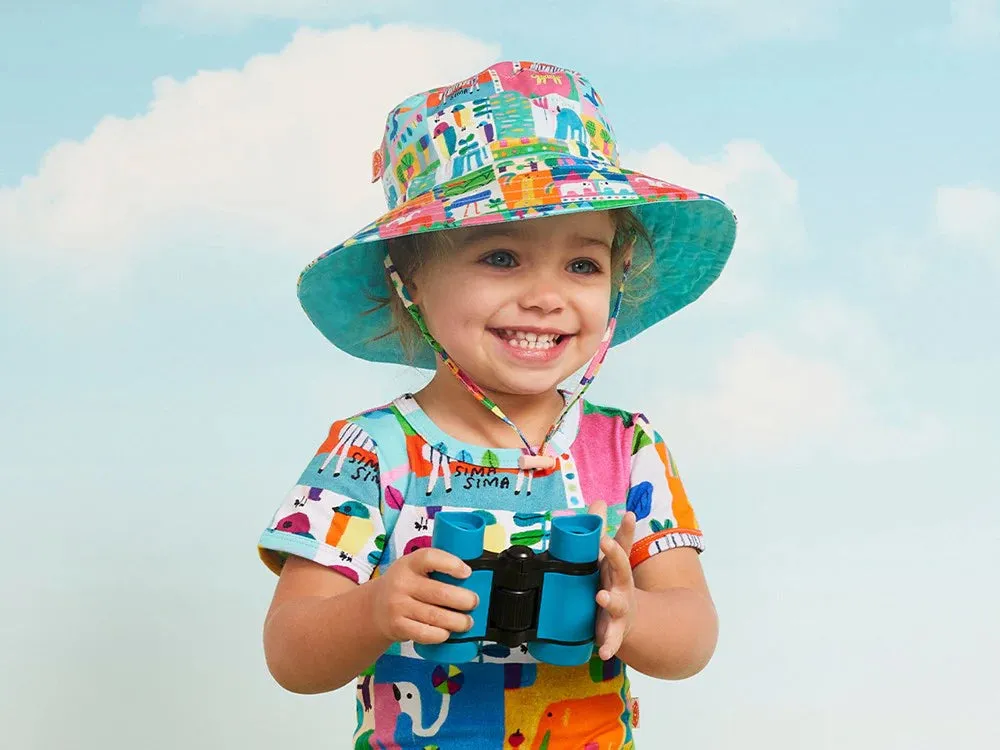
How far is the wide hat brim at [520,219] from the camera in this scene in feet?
5.76

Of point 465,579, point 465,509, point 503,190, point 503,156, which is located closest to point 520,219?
point 503,190

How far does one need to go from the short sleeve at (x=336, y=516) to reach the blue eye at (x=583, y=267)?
37 cm

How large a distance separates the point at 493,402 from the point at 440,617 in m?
0.49

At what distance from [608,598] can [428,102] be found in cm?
83

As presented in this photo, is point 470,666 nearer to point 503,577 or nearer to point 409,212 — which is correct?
point 503,577

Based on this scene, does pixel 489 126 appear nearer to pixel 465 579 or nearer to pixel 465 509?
pixel 465 509

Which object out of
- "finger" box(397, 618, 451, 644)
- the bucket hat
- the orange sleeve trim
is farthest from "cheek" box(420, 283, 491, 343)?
"finger" box(397, 618, 451, 644)

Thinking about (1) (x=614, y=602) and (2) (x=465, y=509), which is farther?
(2) (x=465, y=509)

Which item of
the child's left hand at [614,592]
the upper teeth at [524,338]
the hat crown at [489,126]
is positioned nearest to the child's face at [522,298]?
the upper teeth at [524,338]

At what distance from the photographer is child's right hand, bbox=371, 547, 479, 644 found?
1.47m

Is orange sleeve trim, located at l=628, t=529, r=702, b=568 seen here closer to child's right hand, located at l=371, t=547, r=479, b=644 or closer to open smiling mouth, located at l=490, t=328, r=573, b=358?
open smiling mouth, located at l=490, t=328, r=573, b=358

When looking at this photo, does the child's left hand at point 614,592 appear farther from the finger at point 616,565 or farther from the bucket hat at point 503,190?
the bucket hat at point 503,190

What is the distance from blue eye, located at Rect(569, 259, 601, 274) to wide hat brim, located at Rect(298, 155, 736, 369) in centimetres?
12

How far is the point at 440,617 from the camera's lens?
148 cm
